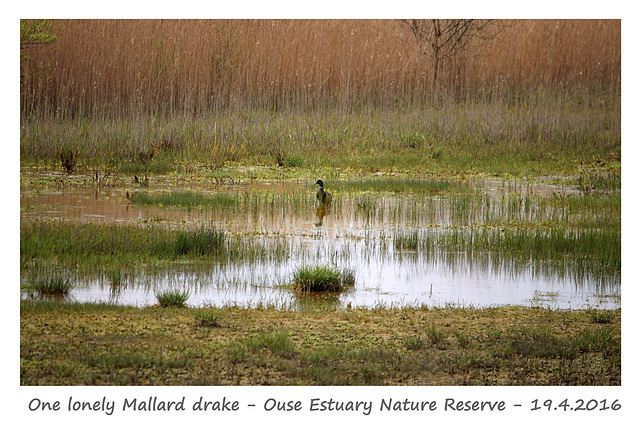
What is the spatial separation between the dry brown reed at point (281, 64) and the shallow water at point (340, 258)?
1.40m

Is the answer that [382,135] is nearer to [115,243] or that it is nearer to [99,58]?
[99,58]

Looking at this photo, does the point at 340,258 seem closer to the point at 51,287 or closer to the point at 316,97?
the point at 51,287

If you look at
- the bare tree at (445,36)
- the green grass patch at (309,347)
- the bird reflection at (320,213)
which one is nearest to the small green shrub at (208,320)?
the green grass patch at (309,347)

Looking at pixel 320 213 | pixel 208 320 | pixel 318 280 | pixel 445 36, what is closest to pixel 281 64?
pixel 320 213

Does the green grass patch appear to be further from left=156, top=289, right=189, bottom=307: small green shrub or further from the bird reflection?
the bird reflection


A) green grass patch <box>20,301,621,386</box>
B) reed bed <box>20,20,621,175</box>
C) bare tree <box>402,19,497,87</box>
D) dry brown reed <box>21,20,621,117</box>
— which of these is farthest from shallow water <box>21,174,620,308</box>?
bare tree <box>402,19,497,87</box>

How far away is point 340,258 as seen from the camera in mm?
7418

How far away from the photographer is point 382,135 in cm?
1216

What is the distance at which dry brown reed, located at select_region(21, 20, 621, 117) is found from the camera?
28.2ft

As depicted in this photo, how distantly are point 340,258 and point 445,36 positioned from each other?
589 cm

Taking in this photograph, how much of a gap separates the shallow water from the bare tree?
8.37ft

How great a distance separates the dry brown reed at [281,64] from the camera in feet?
28.2

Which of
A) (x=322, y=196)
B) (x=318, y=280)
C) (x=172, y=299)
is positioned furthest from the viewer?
(x=322, y=196)

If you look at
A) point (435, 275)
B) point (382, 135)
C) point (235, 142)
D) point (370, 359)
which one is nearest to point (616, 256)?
point (435, 275)
